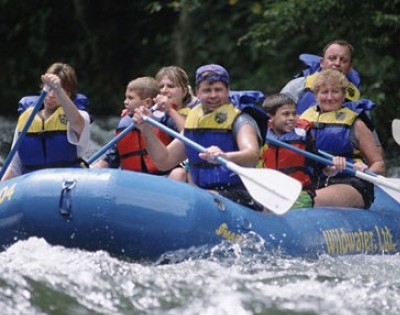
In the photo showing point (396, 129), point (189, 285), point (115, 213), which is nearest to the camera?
point (189, 285)

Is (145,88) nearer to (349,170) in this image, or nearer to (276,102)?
(276,102)

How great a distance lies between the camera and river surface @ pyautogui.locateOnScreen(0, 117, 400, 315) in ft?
15.5

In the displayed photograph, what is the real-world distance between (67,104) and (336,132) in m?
1.68

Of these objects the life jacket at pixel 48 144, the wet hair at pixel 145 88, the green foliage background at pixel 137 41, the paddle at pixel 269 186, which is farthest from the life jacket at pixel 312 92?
the green foliage background at pixel 137 41

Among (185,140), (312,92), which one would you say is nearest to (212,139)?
(185,140)

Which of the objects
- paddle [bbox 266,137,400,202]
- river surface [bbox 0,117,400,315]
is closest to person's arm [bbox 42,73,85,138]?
river surface [bbox 0,117,400,315]

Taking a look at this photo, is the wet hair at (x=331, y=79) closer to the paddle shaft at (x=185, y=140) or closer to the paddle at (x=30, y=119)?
the paddle shaft at (x=185, y=140)

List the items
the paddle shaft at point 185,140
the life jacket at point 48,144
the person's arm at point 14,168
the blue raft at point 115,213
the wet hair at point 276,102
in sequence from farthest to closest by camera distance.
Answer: the wet hair at point 276,102 → the person's arm at point 14,168 → the life jacket at point 48,144 → the paddle shaft at point 185,140 → the blue raft at point 115,213

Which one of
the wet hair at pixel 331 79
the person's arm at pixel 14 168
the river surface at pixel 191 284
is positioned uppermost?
the wet hair at pixel 331 79

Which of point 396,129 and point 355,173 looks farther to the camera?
point 396,129

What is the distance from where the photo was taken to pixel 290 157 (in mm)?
→ 6641

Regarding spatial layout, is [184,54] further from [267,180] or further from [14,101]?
[267,180]

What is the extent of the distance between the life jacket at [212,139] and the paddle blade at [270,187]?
376 mm

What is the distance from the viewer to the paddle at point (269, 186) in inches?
220
